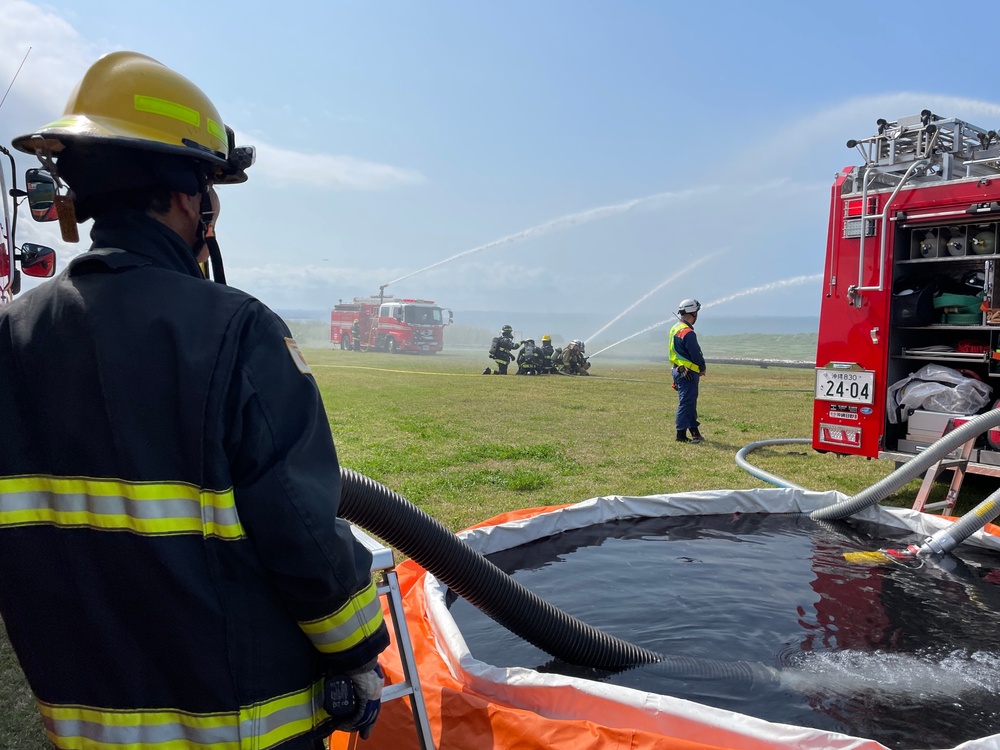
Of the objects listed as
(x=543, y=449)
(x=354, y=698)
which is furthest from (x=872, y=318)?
(x=354, y=698)

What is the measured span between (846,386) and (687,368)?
10.4 ft

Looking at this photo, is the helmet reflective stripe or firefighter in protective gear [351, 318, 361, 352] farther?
firefighter in protective gear [351, 318, 361, 352]

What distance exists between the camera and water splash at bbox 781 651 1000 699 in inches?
120

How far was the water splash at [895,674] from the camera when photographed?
10.0ft

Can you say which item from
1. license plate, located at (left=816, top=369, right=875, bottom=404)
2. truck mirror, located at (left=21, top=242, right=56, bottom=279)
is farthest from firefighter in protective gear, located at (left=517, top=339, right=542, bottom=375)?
truck mirror, located at (left=21, top=242, right=56, bottom=279)

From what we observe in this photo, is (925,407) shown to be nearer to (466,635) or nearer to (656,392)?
(466,635)

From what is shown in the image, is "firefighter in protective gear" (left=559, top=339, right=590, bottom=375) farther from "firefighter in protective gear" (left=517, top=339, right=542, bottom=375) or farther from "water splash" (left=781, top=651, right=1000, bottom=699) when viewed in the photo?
"water splash" (left=781, top=651, right=1000, bottom=699)

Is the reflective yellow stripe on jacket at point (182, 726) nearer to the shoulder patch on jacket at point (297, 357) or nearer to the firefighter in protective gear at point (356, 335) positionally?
the shoulder patch on jacket at point (297, 357)

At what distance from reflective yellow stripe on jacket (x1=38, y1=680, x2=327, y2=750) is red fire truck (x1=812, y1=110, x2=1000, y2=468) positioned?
610 cm

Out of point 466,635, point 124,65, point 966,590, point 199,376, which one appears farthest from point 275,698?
point 966,590

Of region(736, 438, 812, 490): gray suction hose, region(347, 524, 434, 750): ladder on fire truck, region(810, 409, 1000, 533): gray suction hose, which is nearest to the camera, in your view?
region(347, 524, 434, 750): ladder on fire truck

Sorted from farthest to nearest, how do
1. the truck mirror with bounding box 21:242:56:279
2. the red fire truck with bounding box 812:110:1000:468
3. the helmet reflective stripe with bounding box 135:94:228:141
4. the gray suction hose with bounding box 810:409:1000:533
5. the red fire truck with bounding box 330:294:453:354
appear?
the red fire truck with bounding box 330:294:453:354 → the red fire truck with bounding box 812:110:1000:468 → the truck mirror with bounding box 21:242:56:279 → the gray suction hose with bounding box 810:409:1000:533 → the helmet reflective stripe with bounding box 135:94:228:141

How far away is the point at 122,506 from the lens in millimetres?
1346

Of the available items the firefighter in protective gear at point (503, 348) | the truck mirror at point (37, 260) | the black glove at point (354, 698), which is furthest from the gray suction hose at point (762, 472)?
the firefighter in protective gear at point (503, 348)
